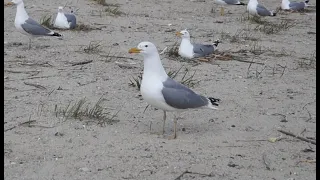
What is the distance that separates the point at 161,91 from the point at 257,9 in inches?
251

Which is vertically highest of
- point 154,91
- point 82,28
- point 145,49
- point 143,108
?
point 145,49

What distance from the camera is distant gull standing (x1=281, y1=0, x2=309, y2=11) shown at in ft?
37.4

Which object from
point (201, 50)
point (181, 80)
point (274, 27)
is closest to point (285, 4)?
point (274, 27)

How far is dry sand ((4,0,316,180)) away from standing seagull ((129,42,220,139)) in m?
0.23

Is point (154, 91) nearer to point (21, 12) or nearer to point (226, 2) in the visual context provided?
point (21, 12)

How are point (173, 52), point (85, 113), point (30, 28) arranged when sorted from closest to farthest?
1. point (85, 113)
2. point (173, 52)
3. point (30, 28)

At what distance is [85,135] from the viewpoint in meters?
4.19

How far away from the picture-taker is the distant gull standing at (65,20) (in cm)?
768

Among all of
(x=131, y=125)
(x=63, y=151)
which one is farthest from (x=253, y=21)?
(x=63, y=151)

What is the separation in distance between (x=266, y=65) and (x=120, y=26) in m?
2.24

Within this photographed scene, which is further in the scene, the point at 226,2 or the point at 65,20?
the point at 226,2

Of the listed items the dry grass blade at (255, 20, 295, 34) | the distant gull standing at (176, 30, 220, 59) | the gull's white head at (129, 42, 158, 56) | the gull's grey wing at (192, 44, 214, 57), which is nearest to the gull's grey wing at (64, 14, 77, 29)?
the distant gull standing at (176, 30, 220, 59)

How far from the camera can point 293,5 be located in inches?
454
